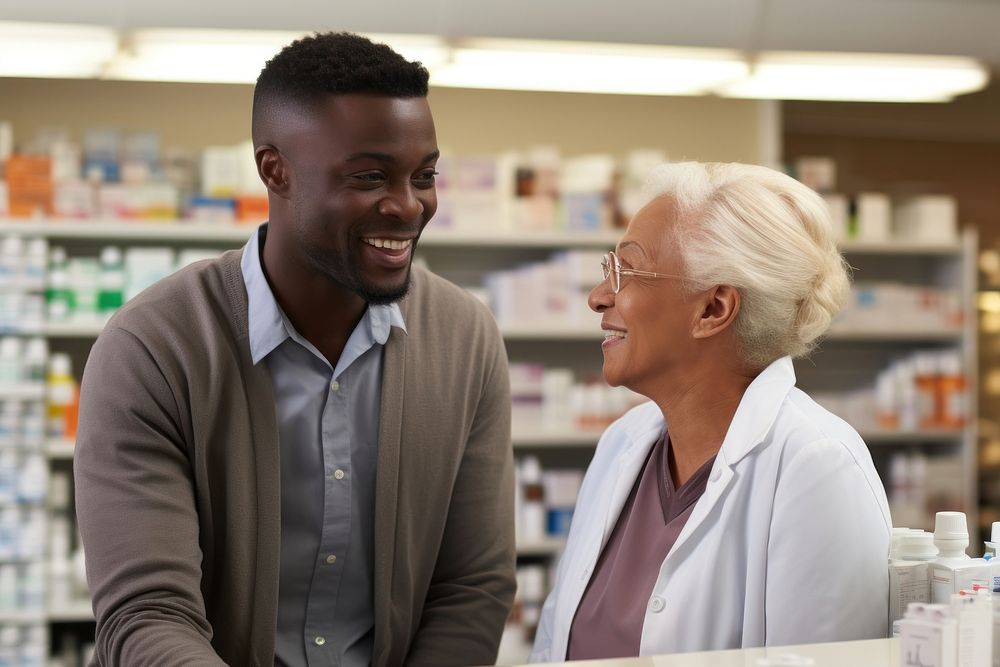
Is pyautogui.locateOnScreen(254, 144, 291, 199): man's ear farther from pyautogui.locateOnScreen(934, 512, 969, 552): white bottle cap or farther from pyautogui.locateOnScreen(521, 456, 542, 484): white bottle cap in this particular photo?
pyautogui.locateOnScreen(521, 456, 542, 484): white bottle cap

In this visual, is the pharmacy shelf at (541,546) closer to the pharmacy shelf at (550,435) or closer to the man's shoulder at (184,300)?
the pharmacy shelf at (550,435)

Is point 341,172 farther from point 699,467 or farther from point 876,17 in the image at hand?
point 876,17

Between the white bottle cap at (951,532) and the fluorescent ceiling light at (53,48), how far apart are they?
351 cm

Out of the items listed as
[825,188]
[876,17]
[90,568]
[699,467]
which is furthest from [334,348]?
[825,188]

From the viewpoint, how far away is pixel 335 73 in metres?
1.68

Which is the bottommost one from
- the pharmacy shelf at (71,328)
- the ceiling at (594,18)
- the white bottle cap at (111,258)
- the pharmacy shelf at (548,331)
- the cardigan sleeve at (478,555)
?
the cardigan sleeve at (478,555)

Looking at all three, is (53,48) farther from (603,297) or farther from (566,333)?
(603,297)

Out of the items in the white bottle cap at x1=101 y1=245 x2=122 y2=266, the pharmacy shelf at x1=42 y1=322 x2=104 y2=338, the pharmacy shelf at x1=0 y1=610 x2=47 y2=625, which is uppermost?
the white bottle cap at x1=101 y1=245 x2=122 y2=266


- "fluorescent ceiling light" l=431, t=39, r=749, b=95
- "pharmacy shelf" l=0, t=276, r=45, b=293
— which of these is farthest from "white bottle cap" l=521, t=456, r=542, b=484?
"pharmacy shelf" l=0, t=276, r=45, b=293

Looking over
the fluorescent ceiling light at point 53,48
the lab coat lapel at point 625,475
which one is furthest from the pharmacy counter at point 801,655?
the fluorescent ceiling light at point 53,48

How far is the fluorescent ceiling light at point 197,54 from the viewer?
4113 millimetres

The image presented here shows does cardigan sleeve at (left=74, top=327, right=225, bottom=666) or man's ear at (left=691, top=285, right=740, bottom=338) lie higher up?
man's ear at (left=691, top=285, right=740, bottom=338)

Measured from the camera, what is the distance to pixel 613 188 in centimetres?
505

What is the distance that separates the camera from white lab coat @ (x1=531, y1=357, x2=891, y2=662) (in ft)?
5.30
